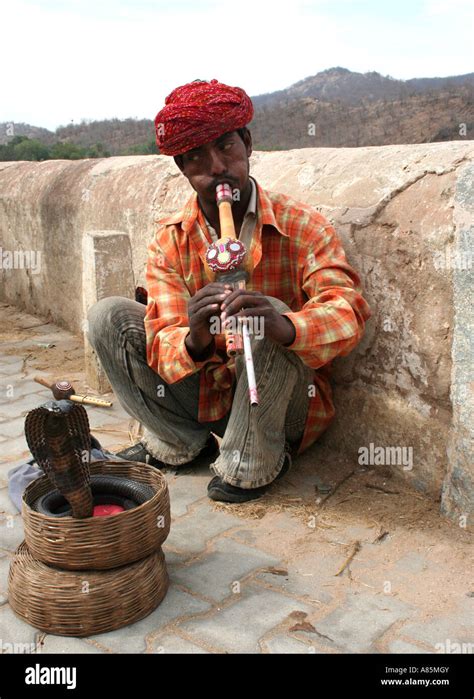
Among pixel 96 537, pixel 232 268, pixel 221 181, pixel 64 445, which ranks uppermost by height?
→ pixel 221 181

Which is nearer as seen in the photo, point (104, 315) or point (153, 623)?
point (153, 623)

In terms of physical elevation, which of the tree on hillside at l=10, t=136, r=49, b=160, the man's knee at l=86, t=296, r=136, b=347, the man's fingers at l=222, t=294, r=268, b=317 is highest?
the tree on hillside at l=10, t=136, r=49, b=160

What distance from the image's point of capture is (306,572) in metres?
2.66

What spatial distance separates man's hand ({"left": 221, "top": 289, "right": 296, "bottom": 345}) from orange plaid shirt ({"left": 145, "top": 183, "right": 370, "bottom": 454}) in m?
0.11

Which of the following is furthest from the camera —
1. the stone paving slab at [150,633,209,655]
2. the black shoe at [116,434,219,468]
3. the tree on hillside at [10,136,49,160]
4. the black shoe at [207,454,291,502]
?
the tree on hillside at [10,136,49,160]

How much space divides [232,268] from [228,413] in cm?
83

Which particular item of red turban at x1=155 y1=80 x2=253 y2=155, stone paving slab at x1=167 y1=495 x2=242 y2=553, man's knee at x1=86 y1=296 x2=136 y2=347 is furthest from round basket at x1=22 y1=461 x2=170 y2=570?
red turban at x1=155 y1=80 x2=253 y2=155

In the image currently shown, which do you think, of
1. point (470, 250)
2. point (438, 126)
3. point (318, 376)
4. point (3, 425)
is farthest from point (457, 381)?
point (438, 126)

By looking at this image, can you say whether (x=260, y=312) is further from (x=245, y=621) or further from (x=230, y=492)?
(x=245, y=621)

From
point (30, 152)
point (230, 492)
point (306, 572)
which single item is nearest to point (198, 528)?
point (230, 492)

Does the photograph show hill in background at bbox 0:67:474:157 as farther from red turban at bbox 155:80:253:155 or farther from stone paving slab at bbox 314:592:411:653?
stone paving slab at bbox 314:592:411:653

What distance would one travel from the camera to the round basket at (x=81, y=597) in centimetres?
233

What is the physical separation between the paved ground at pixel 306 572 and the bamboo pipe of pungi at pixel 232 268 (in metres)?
0.56

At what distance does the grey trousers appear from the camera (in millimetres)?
3008
